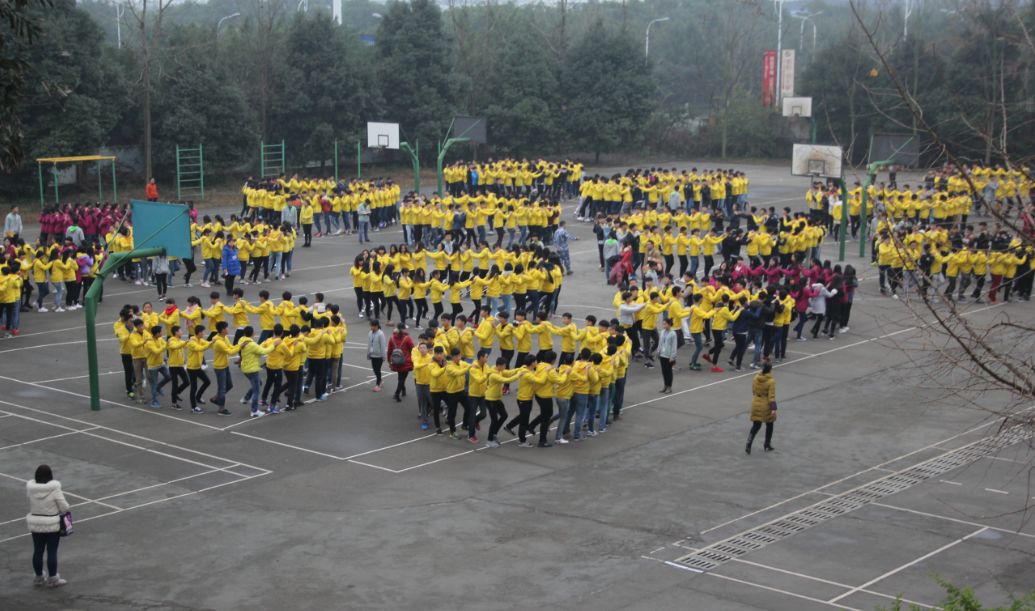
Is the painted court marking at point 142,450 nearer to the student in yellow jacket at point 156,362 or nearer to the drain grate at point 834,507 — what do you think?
the student in yellow jacket at point 156,362

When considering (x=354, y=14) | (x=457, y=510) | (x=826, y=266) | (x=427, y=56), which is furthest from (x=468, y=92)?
(x=354, y=14)

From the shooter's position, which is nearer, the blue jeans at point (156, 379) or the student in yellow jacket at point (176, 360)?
the student in yellow jacket at point (176, 360)

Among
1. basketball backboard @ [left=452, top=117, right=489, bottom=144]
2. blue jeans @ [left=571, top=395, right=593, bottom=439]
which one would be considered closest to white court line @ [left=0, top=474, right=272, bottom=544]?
blue jeans @ [left=571, top=395, right=593, bottom=439]

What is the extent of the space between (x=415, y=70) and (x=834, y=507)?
47.8 metres

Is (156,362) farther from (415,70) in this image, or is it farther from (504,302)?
(415,70)

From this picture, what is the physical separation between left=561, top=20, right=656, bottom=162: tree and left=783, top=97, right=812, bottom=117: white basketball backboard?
7.58 metres

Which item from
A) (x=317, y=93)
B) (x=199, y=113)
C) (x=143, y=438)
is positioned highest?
(x=317, y=93)

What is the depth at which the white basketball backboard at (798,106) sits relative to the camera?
201ft

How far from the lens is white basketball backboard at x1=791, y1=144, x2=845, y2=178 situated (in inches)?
1628

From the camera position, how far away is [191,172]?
5200 cm

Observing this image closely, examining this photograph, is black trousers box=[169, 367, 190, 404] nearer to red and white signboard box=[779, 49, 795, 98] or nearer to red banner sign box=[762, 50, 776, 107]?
red banner sign box=[762, 50, 776, 107]

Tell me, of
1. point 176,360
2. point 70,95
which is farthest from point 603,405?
point 70,95

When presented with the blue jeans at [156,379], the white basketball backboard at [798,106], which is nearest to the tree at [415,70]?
the white basketball backboard at [798,106]

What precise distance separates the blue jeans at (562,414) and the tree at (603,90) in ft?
153
